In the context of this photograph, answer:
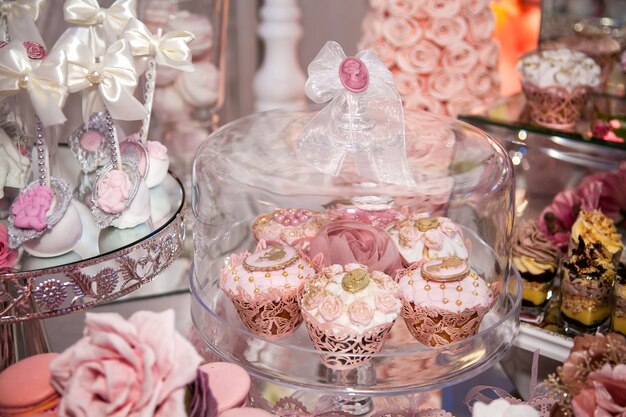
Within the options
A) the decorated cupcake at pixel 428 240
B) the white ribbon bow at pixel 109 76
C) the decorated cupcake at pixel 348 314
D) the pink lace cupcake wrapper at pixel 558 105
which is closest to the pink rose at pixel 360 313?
the decorated cupcake at pixel 348 314

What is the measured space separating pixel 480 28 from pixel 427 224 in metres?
0.74

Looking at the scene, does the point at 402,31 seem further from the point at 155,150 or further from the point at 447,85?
the point at 155,150

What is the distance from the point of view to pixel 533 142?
171cm

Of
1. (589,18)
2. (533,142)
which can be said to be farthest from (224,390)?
(589,18)

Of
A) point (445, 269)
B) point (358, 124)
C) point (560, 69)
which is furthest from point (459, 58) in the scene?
point (445, 269)

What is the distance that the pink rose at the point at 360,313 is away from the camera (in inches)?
41.6

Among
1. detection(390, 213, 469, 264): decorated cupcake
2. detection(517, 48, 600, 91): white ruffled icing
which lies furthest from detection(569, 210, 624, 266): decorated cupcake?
detection(517, 48, 600, 91): white ruffled icing

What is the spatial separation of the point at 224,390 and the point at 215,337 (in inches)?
6.8

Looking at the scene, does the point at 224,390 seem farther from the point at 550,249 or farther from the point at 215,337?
the point at 550,249

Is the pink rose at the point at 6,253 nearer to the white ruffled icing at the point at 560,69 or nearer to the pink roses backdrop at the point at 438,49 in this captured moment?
the pink roses backdrop at the point at 438,49

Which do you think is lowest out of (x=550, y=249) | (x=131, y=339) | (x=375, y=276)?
(x=550, y=249)

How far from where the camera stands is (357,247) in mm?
1225

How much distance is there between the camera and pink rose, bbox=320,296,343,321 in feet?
3.49

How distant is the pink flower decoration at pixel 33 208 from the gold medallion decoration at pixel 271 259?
301mm
